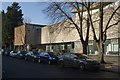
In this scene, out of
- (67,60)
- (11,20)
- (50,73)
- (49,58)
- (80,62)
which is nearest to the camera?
(50,73)

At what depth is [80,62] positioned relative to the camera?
24219 mm

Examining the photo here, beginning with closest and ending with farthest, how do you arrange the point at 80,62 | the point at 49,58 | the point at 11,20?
the point at 80,62, the point at 49,58, the point at 11,20

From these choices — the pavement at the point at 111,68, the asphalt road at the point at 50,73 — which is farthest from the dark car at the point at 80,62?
the pavement at the point at 111,68

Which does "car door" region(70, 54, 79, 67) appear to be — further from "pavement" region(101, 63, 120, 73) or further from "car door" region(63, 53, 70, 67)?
"pavement" region(101, 63, 120, 73)

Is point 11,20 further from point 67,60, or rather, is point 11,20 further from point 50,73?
point 50,73

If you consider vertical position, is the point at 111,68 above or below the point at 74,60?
below

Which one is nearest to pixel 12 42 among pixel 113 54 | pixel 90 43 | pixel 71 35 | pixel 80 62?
pixel 71 35

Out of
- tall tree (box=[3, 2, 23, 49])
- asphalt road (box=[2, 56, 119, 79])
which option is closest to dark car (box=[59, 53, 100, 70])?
asphalt road (box=[2, 56, 119, 79])

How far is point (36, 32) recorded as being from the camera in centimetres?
8844

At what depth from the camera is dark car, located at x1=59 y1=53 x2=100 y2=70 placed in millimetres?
23641

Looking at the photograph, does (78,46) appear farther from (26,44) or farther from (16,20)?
(16,20)

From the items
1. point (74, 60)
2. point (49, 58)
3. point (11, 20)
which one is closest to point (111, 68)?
point (74, 60)

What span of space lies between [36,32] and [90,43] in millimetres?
30627

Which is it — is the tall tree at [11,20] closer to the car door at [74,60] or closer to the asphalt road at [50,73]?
the car door at [74,60]
